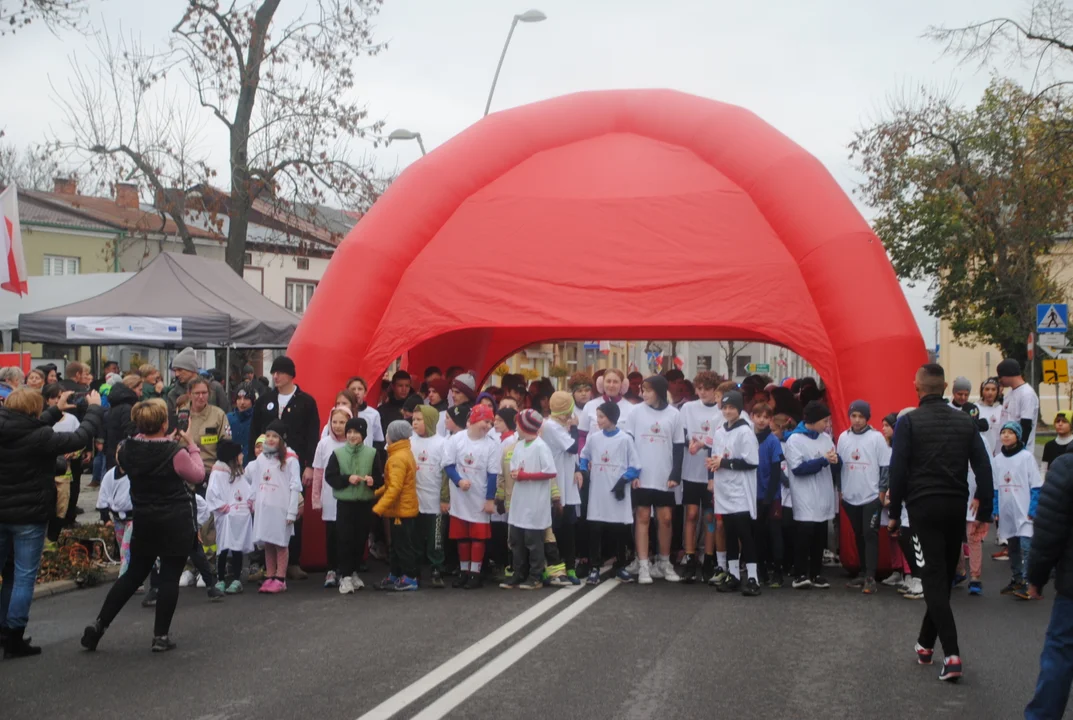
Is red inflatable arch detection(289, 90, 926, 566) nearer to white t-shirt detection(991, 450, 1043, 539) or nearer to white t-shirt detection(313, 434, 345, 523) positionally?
white t-shirt detection(991, 450, 1043, 539)

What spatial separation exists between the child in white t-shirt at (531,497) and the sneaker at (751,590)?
5.60ft

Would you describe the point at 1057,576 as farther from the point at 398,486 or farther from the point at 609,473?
the point at 398,486

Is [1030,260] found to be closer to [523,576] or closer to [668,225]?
[668,225]

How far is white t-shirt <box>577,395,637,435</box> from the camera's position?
1127cm

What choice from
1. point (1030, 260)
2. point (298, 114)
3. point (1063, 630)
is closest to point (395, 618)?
point (1063, 630)

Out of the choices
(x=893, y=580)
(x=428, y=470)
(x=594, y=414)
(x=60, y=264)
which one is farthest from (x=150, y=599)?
(x=60, y=264)

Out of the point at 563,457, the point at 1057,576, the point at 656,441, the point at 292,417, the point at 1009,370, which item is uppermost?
the point at 1009,370

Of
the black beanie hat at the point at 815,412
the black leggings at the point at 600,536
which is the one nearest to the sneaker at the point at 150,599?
the black leggings at the point at 600,536

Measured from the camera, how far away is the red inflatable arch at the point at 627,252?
11.8m

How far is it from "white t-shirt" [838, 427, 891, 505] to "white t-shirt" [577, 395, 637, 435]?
76.2 inches

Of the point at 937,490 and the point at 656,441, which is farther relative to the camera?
the point at 656,441

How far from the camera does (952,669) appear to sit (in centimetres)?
691

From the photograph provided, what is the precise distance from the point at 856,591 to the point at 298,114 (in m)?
16.3

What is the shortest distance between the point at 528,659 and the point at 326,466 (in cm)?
359
